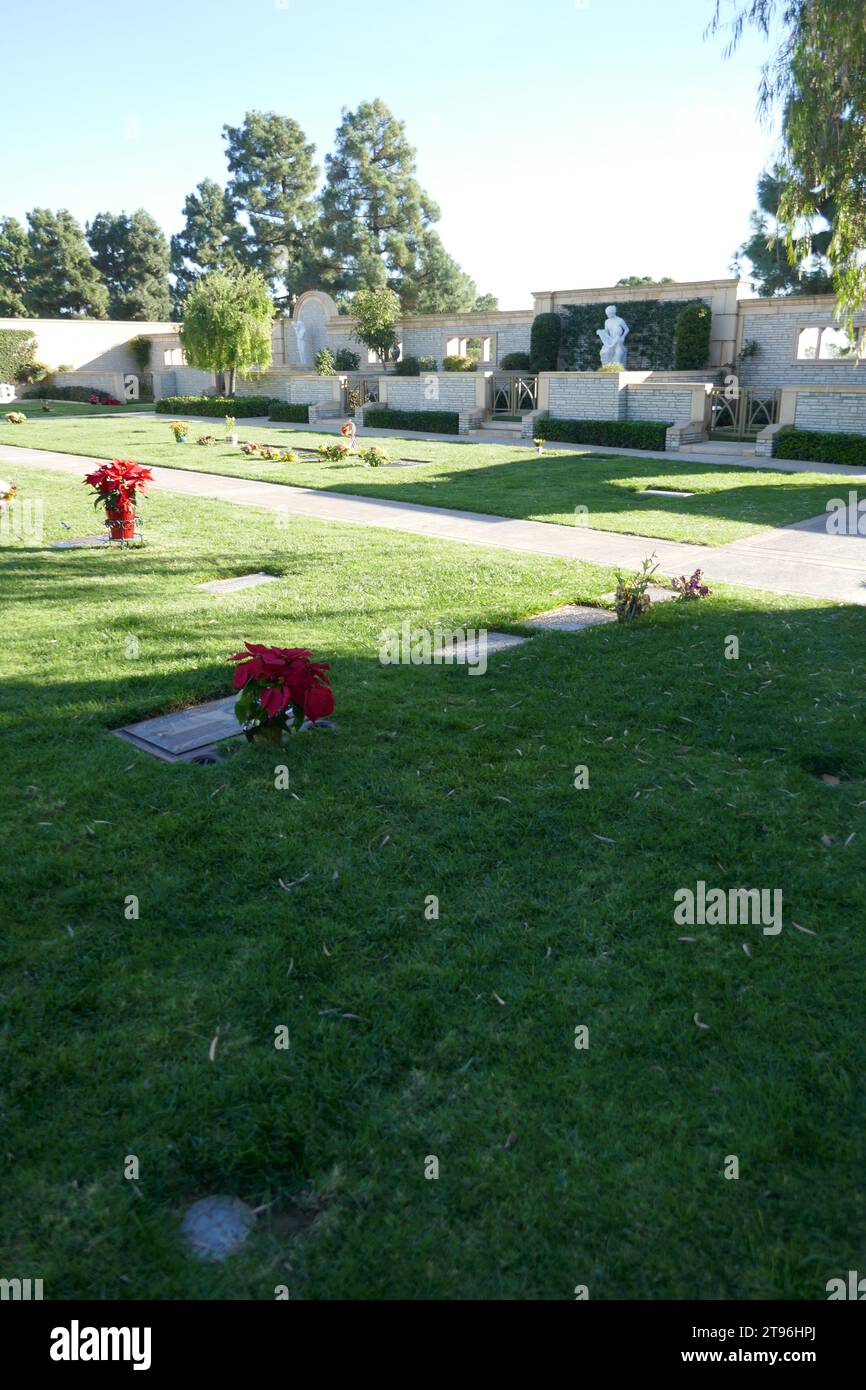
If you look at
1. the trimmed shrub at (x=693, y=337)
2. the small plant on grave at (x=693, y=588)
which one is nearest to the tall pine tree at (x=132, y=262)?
the trimmed shrub at (x=693, y=337)

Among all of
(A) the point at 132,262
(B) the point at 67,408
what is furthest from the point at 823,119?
(A) the point at 132,262

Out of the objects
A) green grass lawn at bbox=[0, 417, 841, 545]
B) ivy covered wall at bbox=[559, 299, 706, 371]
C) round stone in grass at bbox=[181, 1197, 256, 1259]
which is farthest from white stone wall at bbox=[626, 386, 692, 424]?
round stone in grass at bbox=[181, 1197, 256, 1259]

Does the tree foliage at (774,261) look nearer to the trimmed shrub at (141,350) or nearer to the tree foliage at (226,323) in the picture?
the tree foliage at (226,323)

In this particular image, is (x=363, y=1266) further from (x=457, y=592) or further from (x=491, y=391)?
(x=491, y=391)

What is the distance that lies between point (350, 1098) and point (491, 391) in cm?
2769

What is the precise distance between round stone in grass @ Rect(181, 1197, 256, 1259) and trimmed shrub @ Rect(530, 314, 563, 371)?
32.3 metres

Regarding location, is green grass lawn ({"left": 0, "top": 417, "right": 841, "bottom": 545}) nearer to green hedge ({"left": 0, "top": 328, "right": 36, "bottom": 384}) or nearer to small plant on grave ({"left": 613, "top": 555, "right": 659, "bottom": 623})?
small plant on grave ({"left": 613, "top": 555, "right": 659, "bottom": 623})

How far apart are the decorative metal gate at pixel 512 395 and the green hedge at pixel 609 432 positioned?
13.6ft

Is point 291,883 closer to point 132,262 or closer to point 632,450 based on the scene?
point 632,450

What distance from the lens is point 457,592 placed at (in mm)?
8617

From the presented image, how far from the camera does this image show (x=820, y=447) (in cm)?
1956

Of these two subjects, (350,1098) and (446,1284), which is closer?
(446,1284)
